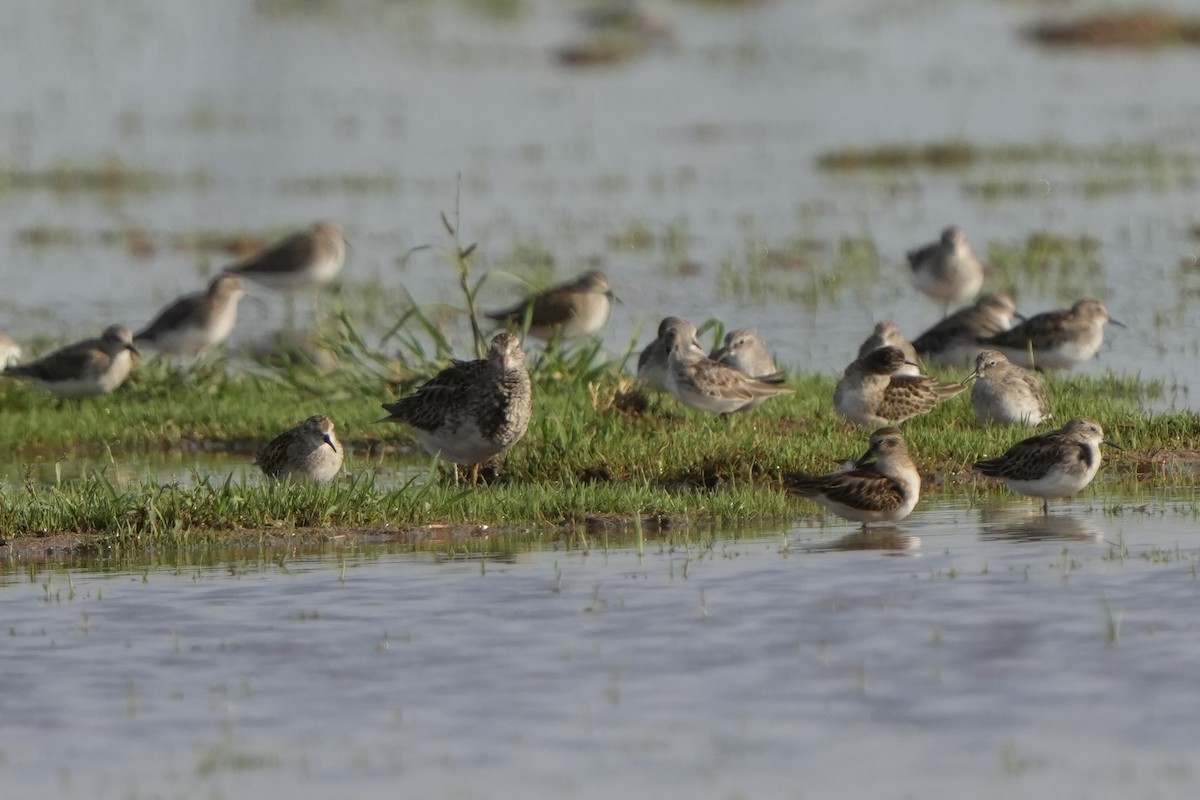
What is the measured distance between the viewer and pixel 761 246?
29.3 m

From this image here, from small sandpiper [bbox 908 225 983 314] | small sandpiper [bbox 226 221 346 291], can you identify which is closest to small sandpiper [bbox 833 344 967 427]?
small sandpiper [bbox 908 225 983 314]

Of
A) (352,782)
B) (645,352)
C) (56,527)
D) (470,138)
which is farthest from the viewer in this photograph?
(470,138)

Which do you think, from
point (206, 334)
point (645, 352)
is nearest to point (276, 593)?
point (645, 352)

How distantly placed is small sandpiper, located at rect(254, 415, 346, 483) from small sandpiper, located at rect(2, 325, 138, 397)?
4.64 meters

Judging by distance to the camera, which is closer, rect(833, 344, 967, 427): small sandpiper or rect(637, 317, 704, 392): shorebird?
rect(833, 344, 967, 427): small sandpiper

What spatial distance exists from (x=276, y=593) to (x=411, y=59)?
150 ft

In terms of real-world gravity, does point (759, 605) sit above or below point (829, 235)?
below

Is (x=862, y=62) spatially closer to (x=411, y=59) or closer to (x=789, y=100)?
(x=789, y=100)

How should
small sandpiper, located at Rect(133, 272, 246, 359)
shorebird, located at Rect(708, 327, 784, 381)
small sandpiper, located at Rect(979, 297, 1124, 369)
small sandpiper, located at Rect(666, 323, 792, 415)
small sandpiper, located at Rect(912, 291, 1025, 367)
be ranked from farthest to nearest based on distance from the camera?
small sandpiper, located at Rect(133, 272, 246, 359), small sandpiper, located at Rect(912, 291, 1025, 367), small sandpiper, located at Rect(979, 297, 1124, 369), shorebird, located at Rect(708, 327, 784, 381), small sandpiper, located at Rect(666, 323, 792, 415)

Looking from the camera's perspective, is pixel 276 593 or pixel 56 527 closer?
pixel 276 593

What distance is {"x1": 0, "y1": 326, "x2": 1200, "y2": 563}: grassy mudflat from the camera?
43.6 ft

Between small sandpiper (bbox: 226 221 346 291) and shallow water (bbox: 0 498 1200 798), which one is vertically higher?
small sandpiper (bbox: 226 221 346 291)

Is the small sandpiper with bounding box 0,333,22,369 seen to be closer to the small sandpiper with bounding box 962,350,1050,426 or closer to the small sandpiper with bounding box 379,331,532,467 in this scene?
the small sandpiper with bounding box 379,331,532,467

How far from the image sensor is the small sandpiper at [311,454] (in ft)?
48.3
